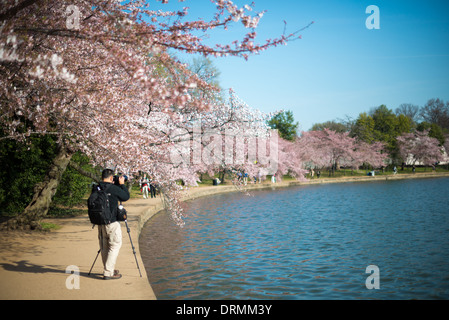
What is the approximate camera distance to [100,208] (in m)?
6.88

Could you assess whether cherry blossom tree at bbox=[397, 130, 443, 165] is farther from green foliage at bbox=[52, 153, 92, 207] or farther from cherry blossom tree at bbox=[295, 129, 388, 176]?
green foliage at bbox=[52, 153, 92, 207]

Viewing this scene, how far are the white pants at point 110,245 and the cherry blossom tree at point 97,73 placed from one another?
2.43m

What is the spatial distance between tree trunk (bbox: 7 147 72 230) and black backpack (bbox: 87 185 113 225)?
22.1 ft

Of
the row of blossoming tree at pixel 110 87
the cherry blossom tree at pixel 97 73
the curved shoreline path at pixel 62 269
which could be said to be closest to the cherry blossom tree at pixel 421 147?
the row of blossoming tree at pixel 110 87

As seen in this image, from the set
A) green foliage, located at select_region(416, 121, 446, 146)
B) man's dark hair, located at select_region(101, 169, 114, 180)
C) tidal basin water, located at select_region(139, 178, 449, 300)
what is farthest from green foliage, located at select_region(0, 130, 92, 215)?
green foliage, located at select_region(416, 121, 446, 146)

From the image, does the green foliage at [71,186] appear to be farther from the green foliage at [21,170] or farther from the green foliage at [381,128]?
the green foliage at [381,128]

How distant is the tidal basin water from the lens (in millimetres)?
8281

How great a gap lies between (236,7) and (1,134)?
465 inches

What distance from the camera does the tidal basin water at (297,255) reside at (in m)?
8.28

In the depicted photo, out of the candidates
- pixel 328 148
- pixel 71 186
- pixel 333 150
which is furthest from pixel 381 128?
pixel 71 186

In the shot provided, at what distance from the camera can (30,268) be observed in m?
7.71

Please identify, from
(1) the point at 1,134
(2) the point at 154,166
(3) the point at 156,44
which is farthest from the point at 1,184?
(3) the point at 156,44

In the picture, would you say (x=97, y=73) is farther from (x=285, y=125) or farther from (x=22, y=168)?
(x=285, y=125)
